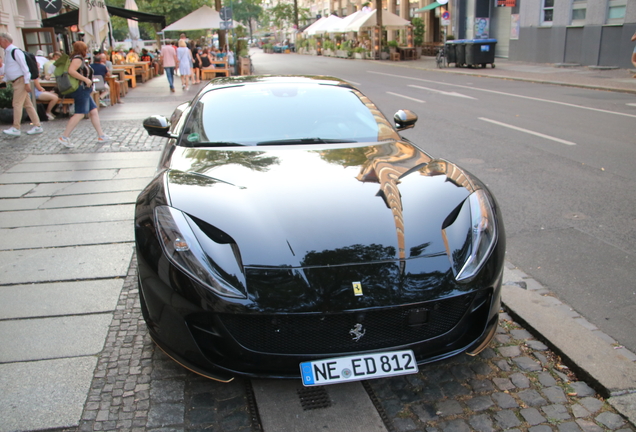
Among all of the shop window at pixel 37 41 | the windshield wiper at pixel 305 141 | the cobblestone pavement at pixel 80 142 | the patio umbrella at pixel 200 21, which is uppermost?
the patio umbrella at pixel 200 21

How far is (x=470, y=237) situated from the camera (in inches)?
105

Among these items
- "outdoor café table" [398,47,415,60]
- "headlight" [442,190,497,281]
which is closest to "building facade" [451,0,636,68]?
"outdoor café table" [398,47,415,60]

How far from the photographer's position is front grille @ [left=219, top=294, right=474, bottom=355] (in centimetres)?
238

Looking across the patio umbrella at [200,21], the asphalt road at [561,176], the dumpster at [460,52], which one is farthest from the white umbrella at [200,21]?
the asphalt road at [561,176]

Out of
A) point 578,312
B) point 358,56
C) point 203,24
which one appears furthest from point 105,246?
point 358,56

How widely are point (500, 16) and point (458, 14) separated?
4.42 metres

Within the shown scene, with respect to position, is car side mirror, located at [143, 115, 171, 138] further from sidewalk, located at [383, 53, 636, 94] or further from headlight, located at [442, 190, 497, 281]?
sidewalk, located at [383, 53, 636, 94]

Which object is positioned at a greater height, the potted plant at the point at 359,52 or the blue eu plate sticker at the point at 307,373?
the potted plant at the point at 359,52

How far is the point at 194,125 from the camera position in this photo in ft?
13.3

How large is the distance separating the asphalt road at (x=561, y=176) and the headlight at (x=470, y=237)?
1118 mm

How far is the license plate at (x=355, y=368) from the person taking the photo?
2.39 meters

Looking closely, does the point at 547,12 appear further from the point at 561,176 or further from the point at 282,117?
the point at 282,117

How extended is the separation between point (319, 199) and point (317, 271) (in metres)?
0.56

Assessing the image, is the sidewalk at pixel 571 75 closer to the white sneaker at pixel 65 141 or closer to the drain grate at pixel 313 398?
the white sneaker at pixel 65 141
